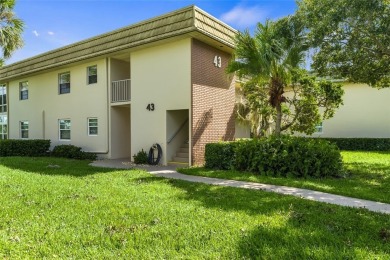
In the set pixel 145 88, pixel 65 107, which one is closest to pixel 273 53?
pixel 145 88

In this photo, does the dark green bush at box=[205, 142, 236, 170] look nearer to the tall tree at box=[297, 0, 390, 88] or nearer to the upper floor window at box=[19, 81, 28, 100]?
the tall tree at box=[297, 0, 390, 88]

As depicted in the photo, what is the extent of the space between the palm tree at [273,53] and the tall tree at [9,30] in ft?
42.2

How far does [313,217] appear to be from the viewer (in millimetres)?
5117

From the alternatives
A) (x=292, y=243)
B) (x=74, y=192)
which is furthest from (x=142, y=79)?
(x=292, y=243)

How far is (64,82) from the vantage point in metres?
17.8

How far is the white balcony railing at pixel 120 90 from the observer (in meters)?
14.5

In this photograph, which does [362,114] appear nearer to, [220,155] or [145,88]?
[220,155]

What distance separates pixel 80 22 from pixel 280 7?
973cm

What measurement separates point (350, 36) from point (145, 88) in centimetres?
851

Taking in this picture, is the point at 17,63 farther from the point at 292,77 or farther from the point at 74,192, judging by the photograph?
the point at 292,77

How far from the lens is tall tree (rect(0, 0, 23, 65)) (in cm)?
1555

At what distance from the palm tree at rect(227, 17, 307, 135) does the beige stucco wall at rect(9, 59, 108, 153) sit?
800 centimetres

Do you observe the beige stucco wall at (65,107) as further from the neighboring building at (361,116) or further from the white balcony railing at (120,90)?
the neighboring building at (361,116)

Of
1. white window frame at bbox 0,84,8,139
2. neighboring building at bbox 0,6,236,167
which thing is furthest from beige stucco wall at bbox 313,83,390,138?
white window frame at bbox 0,84,8,139
